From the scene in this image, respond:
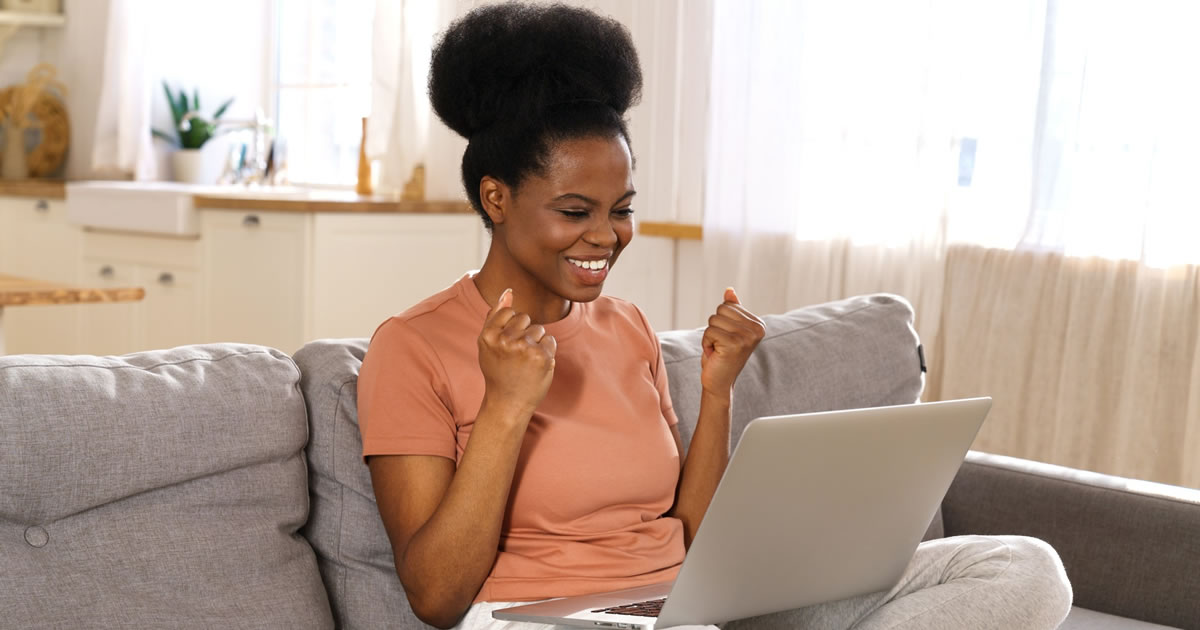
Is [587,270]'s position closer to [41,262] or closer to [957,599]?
[957,599]

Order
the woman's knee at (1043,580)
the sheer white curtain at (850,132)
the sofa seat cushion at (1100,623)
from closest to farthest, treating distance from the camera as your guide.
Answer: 1. the woman's knee at (1043,580)
2. the sofa seat cushion at (1100,623)
3. the sheer white curtain at (850,132)

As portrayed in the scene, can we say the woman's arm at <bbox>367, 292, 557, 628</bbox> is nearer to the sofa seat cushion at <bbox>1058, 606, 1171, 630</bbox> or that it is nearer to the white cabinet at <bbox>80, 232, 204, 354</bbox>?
the sofa seat cushion at <bbox>1058, 606, 1171, 630</bbox>

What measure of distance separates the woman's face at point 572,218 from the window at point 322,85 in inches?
128

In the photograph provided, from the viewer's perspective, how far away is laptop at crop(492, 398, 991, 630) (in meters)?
1.10

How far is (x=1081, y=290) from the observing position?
2512 mm

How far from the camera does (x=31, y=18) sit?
5.12m

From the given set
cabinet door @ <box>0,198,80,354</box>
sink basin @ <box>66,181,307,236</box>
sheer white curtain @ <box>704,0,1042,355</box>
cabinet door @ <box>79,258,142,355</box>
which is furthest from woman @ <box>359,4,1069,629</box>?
cabinet door @ <box>0,198,80,354</box>

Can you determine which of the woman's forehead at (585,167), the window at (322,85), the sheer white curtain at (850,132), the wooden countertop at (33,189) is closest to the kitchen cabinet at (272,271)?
the wooden countertop at (33,189)

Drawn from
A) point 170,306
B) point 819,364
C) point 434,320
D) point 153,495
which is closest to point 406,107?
point 170,306

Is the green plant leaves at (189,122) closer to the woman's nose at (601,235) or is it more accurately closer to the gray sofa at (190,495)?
the gray sofa at (190,495)

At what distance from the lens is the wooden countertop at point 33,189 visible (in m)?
4.55

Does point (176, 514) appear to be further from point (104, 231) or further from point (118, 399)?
point (104, 231)

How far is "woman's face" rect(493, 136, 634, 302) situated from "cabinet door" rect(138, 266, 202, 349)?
2.84m

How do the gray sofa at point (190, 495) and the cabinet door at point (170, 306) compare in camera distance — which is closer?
the gray sofa at point (190, 495)
